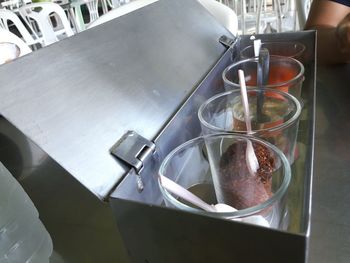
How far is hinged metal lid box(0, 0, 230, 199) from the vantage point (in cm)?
31

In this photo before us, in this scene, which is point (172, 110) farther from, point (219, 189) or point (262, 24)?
point (262, 24)

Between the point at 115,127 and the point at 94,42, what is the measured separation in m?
0.14

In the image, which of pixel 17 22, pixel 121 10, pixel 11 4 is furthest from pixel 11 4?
pixel 121 10

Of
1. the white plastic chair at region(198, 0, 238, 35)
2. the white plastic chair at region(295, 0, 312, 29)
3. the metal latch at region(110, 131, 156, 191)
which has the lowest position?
the white plastic chair at region(295, 0, 312, 29)

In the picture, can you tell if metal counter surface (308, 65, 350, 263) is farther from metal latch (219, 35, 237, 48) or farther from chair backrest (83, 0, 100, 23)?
chair backrest (83, 0, 100, 23)

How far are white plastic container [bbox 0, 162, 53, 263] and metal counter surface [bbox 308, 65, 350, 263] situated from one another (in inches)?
12.8

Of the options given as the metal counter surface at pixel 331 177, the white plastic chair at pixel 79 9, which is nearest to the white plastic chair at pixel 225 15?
the metal counter surface at pixel 331 177

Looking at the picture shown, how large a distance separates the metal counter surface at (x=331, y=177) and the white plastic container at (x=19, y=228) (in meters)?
0.33

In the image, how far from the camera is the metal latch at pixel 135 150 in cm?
33

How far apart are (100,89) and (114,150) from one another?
9cm

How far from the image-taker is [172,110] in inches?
17.4

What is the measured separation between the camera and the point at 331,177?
0.43 meters

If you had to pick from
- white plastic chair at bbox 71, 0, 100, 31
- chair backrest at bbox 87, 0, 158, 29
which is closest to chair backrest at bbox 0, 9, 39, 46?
white plastic chair at bbox 71, 0, 100, 31

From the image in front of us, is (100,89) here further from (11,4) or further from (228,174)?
(11,4)
